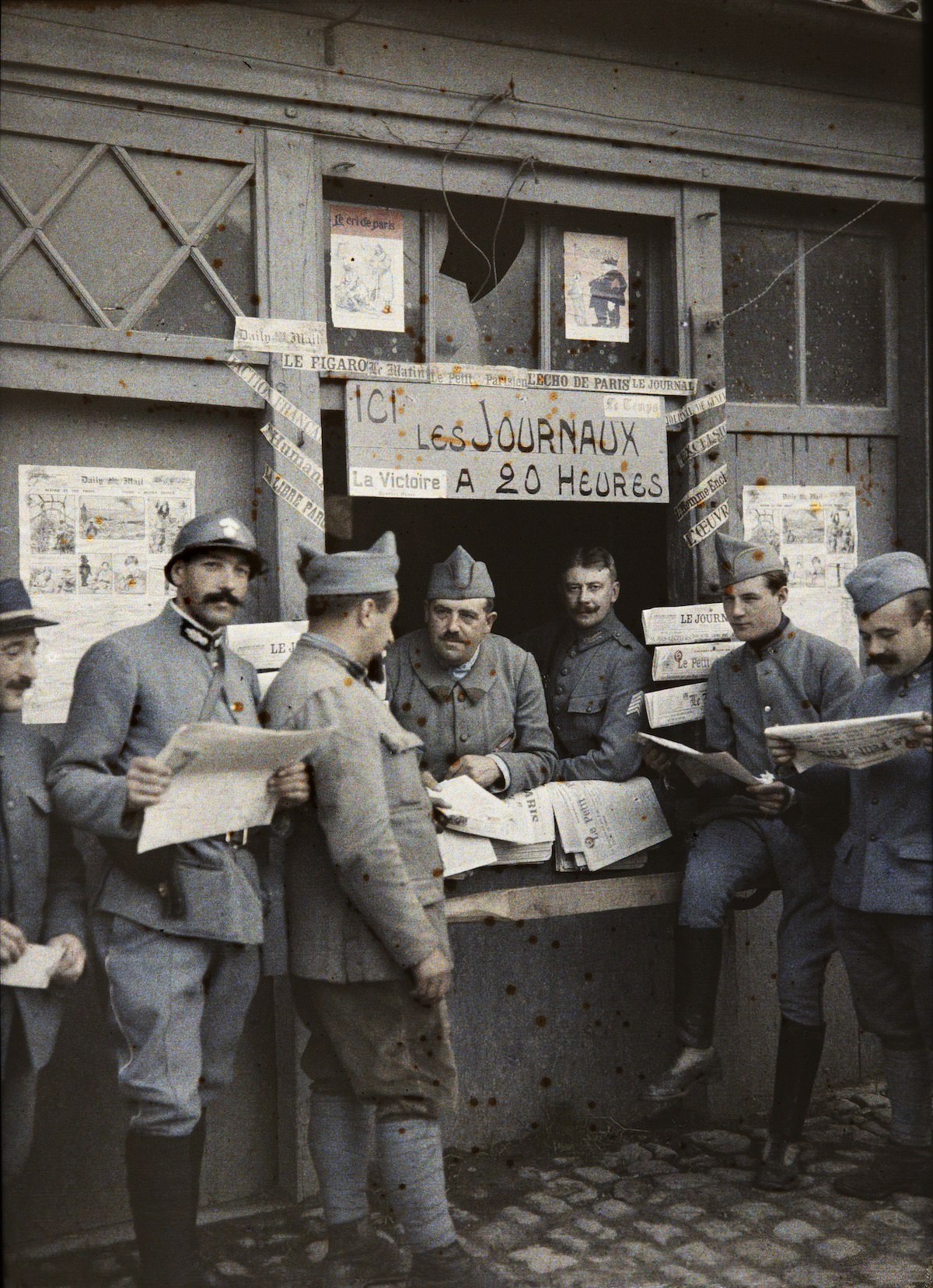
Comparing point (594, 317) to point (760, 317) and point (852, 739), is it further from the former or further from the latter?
point (852, 739)

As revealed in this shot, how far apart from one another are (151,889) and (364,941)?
606 millimetres

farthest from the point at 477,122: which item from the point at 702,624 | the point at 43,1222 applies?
the point at 43,1222

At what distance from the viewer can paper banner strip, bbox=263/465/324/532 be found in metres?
4.55

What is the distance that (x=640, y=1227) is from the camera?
14.3 feet

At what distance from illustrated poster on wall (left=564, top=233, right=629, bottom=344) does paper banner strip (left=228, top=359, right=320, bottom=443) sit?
1.19 metres

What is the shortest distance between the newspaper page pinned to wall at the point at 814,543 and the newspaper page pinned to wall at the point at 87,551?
8.09ft

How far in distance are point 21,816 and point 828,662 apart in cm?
291

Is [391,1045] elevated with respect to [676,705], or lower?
lower

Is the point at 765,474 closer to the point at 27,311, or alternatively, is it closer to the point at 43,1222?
the point at 27,311

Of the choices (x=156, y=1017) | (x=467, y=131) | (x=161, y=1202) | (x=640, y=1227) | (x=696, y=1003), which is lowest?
(x=640, y=1227)

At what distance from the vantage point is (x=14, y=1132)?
354 cm

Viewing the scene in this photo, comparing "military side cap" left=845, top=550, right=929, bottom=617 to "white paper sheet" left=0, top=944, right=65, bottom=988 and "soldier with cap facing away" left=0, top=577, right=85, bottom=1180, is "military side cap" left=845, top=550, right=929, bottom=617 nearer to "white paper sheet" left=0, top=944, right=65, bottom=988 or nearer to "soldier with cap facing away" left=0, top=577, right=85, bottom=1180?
"soldier with cap facing away" left=0, top=577, right=85, bottom=1180

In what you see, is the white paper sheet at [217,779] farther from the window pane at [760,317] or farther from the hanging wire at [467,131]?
the window pane at [760,317]

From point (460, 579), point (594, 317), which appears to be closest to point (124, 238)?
point (460, 579)
